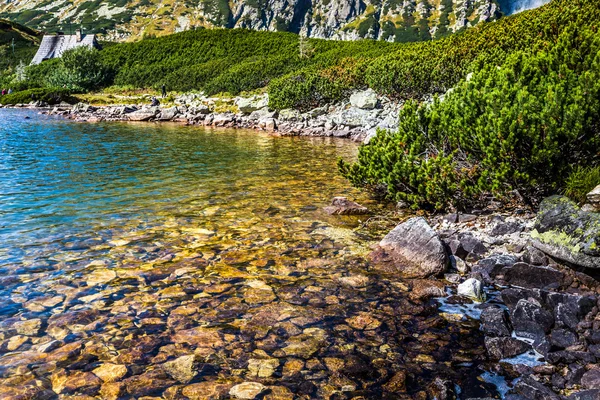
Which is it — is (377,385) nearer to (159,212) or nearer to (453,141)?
(453,141)

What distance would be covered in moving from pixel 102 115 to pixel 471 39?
1467 inches

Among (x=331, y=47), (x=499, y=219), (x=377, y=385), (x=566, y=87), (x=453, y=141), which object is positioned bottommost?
(x=377, y=385)

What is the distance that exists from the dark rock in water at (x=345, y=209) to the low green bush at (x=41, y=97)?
216 ft

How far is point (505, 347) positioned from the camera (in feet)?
18.6

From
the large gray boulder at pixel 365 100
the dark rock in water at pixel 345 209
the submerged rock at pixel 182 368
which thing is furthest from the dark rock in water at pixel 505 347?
the large gray boulder at pixel 365 100

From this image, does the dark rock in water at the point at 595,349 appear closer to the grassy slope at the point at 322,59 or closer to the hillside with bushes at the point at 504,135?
the hillside with bushes at the point at 504,135

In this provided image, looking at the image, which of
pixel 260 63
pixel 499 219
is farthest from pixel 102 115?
pixel 499 219

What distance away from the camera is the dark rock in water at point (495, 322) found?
20.2 ft

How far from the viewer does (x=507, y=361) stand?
5.54 metres

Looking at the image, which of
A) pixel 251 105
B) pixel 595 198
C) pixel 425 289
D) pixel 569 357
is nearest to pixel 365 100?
pixel 251 105

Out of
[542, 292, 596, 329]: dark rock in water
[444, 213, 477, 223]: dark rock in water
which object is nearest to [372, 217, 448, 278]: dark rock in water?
[444, 213, 477, 223]: dark rock in water

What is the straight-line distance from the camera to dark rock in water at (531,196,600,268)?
22.5ft

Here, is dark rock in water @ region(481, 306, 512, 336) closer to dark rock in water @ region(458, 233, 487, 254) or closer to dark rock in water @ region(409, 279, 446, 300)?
dark rock in water @ region(409, 279, 446, 300)

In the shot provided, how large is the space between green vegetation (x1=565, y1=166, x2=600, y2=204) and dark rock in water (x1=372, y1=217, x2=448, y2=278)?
10.1ft
